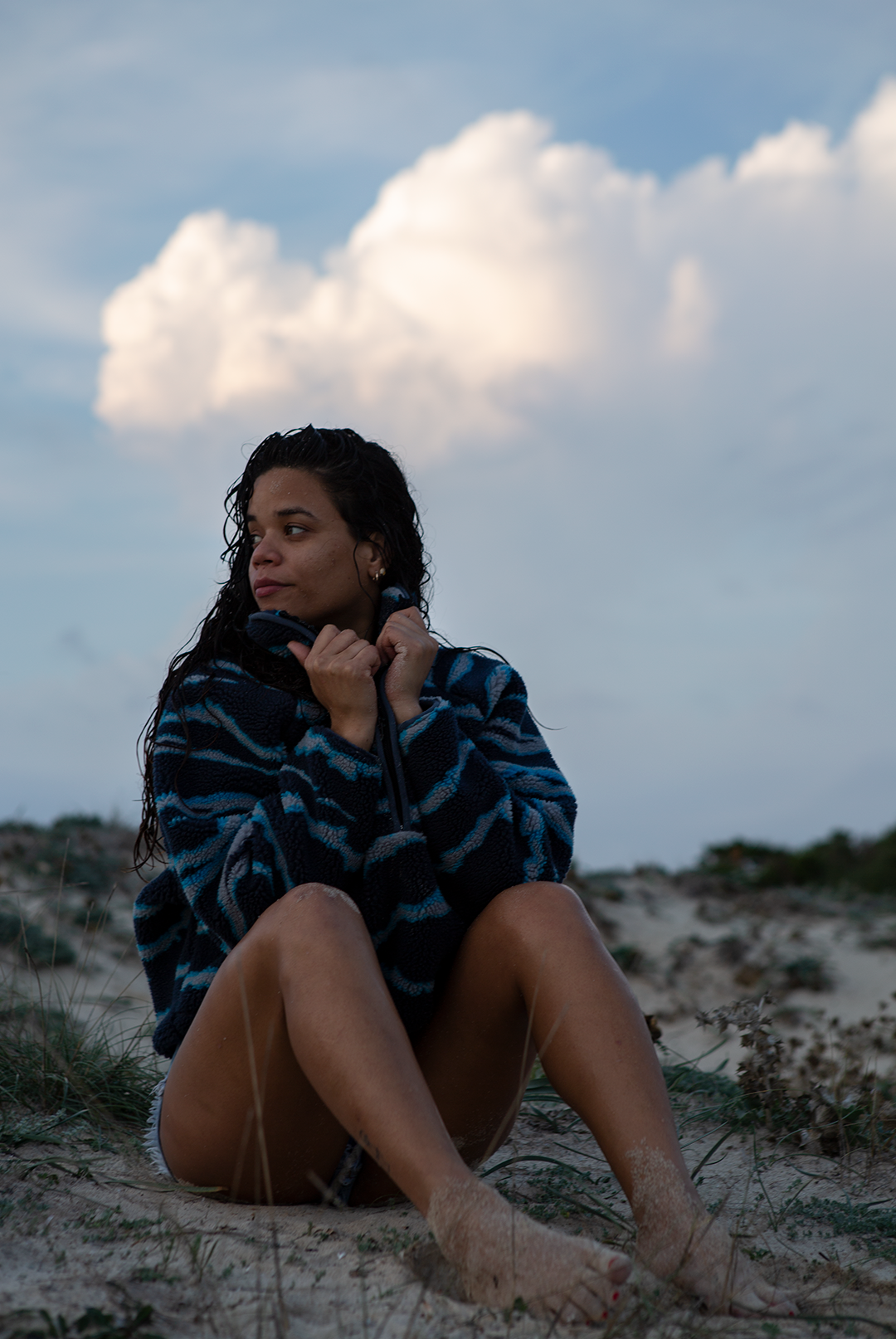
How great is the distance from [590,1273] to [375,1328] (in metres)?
0.37

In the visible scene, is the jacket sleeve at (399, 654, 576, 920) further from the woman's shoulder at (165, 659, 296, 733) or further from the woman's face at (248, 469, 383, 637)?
the woman's face at (248, 469, 383, 637)

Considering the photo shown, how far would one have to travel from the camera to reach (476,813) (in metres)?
2.58

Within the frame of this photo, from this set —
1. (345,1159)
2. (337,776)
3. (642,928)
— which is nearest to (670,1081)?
(345,1159)

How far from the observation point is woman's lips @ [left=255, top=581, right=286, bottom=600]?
296 cm

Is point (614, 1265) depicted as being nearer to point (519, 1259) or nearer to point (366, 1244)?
point (519, 1259)

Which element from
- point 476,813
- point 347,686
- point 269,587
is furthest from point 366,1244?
point 269,587

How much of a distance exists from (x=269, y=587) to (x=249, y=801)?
0.60m

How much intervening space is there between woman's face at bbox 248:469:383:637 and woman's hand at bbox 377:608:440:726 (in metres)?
0.21

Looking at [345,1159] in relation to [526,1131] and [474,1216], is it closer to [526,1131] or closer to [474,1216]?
[474,1216]

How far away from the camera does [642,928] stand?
861 centimetres

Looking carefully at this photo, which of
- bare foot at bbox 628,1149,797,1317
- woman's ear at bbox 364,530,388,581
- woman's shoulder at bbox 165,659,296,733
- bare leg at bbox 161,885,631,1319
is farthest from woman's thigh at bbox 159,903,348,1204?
woman's ear at bbox 364,530,388,581

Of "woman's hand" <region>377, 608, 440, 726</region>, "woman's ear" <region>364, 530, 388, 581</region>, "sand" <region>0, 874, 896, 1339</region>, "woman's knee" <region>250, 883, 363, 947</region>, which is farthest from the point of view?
"woman's ear" <region>364, 530, 388, 581</region>

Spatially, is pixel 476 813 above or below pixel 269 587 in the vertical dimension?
below

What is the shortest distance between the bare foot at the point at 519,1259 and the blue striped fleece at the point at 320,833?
64 centimetres
